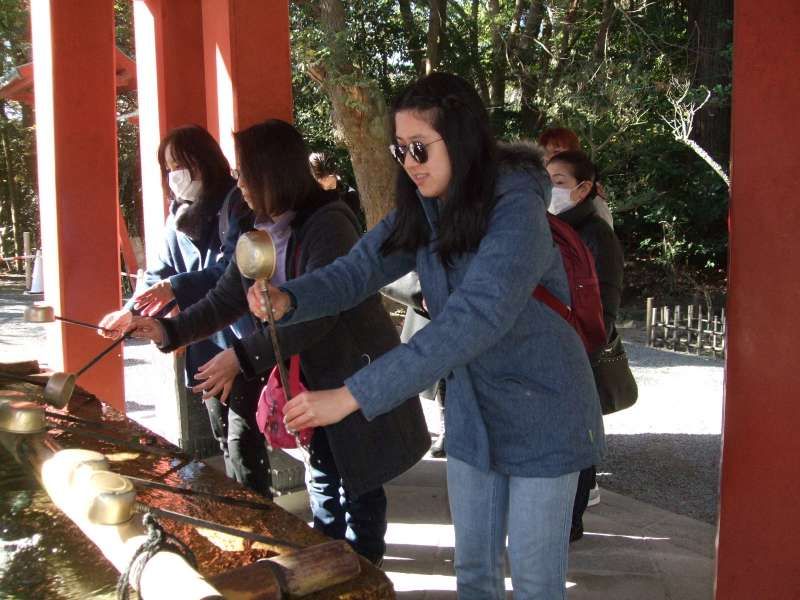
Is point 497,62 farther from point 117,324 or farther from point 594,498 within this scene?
→ point 117,324

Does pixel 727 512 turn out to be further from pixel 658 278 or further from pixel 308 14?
pixel 658 278

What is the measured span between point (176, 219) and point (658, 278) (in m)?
11.6

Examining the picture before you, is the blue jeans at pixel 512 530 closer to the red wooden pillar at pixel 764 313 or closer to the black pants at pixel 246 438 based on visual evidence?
the red wooden pillar at pixel 764 313

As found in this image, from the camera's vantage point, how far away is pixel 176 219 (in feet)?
10.1

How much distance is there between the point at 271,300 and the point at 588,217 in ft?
5.45

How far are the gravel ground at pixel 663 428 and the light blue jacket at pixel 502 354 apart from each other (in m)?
1.87

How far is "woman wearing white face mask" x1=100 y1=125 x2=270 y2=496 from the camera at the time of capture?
2863mm

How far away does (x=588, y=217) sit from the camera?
10.2 ft

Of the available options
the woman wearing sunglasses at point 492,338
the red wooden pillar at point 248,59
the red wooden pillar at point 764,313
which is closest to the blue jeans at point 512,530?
the woman wearing sunglasses at point 492,338

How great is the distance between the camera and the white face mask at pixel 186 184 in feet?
10.0

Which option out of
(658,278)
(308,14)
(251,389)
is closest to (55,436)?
(251,389)

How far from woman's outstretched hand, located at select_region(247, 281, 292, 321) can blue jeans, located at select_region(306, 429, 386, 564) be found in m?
0.82

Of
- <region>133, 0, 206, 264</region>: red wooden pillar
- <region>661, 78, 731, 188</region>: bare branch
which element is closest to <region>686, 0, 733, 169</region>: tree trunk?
<region>661, 78, 731, 188</region>: bare branch

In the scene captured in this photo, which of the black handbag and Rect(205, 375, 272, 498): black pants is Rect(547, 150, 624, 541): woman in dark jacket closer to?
the black handbag
